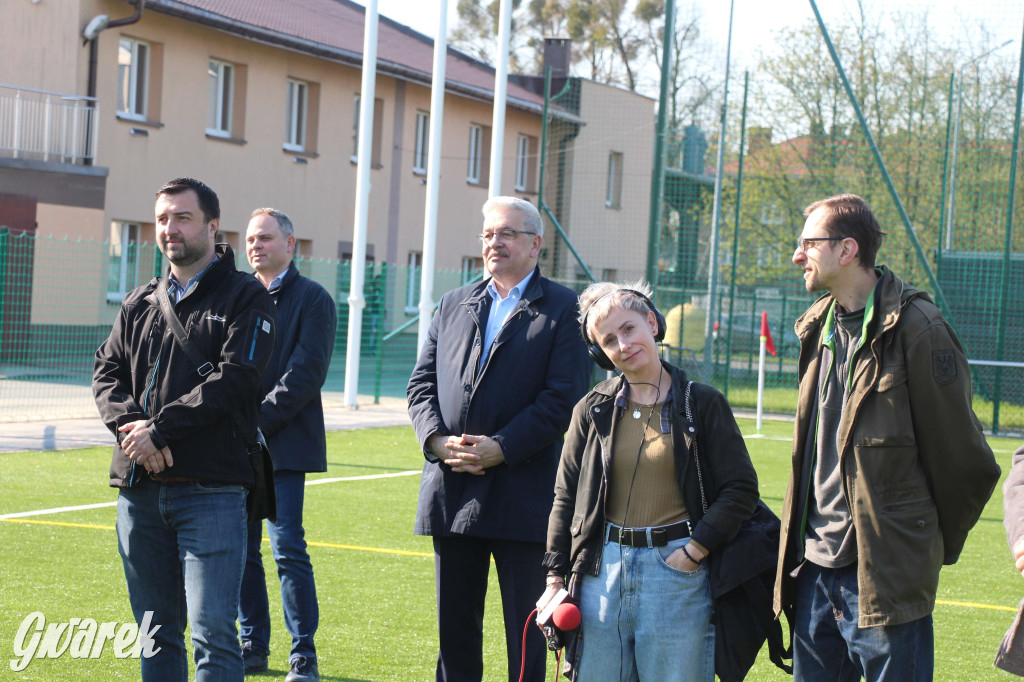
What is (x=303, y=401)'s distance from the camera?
216 inches

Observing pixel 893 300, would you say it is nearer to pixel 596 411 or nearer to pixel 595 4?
pixel 596 411

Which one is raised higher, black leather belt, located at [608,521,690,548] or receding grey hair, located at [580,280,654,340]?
receding grey hair, located at [580,280,654,340]

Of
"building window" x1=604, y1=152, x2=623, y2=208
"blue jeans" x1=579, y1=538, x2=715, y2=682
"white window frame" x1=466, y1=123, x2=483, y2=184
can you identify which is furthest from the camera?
"building window" x1=604, y1=152, x2=623, y2=208

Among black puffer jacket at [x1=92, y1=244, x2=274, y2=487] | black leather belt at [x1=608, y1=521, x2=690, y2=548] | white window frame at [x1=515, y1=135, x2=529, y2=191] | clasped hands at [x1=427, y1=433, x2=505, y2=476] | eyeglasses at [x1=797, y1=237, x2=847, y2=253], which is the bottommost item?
black leather belt at [x1=608, y1=521, x2=690, y2=548]

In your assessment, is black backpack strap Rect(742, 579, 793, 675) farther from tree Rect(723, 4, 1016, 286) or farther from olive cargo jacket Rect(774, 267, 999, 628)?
tree Rect(723, 4, 1016, 286)

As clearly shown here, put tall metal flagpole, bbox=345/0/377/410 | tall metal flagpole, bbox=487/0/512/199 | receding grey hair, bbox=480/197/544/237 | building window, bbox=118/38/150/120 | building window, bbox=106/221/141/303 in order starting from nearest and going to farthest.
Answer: receding grey hair, bbox=480/197/544/237
tall metal flagpole, bbox=345/0/377/410
tall metal flagpole, bbox=487/0/512/199
building window, bbox=106/221/141/303
building window, bbox=118/38/150/120

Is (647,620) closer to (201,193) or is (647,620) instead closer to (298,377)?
(201,193)

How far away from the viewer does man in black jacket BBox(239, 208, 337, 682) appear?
521cm

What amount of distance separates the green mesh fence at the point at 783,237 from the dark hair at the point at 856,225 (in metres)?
13.0

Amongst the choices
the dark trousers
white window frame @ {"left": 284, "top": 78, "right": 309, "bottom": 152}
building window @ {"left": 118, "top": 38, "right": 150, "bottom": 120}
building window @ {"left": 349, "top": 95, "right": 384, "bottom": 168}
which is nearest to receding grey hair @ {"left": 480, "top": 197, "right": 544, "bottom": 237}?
the dark trousers

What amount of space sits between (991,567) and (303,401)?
5.34 m

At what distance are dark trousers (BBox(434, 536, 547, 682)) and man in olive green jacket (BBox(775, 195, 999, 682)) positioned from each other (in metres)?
1.10

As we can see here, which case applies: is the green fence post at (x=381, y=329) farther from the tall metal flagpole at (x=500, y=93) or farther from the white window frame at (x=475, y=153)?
the white window frame at (x=475, y=153)

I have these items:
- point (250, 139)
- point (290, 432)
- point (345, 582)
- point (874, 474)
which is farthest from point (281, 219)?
point (250, 139)
